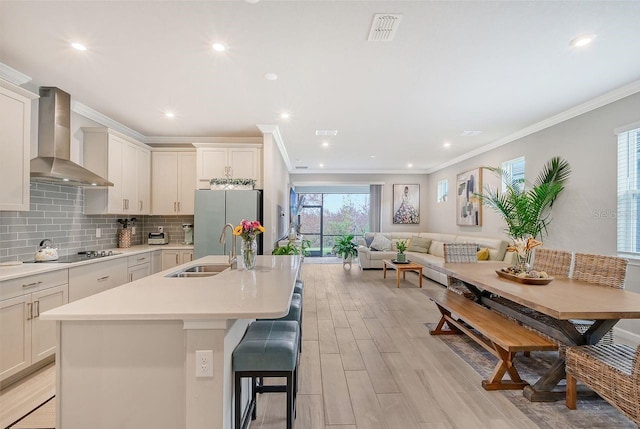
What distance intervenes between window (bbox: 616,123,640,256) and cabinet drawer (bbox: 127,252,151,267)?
19.0 ft

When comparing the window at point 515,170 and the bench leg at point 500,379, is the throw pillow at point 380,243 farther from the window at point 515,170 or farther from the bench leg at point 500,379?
the bench leg at point 500,379

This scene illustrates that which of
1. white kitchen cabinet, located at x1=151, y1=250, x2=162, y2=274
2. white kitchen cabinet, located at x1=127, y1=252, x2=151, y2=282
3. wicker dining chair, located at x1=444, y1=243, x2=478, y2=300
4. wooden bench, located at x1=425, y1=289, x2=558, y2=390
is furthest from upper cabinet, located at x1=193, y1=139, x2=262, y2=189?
wooden bench, located at x1=425, y1=289, x2=558, y2=390

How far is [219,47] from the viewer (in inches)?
89.2

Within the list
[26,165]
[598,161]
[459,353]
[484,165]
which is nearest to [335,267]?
[484,165]

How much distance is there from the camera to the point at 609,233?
126 inches

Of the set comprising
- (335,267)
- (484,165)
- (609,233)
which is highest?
(484,165)

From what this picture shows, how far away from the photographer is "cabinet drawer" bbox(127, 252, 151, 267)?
3.65 meters

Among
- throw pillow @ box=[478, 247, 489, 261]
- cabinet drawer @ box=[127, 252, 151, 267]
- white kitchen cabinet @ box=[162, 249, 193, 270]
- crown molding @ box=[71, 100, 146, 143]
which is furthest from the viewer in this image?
throw pillow @ box=[478, 247, 489, 261]

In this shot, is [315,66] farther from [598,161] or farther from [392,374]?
[598,161]

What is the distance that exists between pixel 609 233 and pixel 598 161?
2.82 ft

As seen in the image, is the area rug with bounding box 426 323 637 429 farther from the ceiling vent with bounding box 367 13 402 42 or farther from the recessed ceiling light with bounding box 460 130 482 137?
the recessed ceiling light with bounding box 460 130 482 137

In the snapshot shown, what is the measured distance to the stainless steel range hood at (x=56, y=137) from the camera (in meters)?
2.91

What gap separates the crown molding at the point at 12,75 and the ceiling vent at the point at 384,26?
3.27m

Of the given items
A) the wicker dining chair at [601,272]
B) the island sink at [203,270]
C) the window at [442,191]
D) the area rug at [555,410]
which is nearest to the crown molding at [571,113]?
the window at [442,191]
